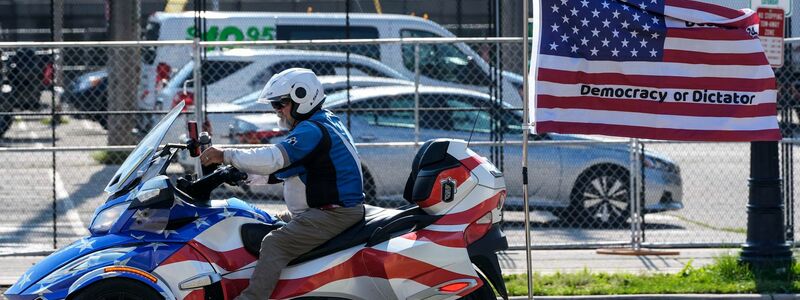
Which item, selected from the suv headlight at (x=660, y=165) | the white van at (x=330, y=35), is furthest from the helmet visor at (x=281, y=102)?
the white van at (x=330, y=35)

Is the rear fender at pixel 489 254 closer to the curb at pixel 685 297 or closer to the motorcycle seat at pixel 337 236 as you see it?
the motorcycle seat at pixel 337 236

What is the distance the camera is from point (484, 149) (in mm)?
12336

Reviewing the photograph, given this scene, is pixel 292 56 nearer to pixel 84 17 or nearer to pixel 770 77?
pixel 770 77

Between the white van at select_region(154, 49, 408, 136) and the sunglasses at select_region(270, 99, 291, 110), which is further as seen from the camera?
the white van at select_region(154, 49, 408, 136)

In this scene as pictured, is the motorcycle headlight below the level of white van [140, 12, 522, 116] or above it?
below

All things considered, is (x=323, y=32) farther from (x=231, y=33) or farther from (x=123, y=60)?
(x=123, y=60)

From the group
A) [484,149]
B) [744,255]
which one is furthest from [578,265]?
[484,149]

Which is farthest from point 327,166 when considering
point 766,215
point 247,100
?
point 247,100

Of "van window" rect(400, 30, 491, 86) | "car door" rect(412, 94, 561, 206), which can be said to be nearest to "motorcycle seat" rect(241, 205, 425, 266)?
"car door" rect(412, 94, 561, 206)

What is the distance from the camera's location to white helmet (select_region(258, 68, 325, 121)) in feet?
21.5

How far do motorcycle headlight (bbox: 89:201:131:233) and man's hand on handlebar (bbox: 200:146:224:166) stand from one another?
464 millimetres

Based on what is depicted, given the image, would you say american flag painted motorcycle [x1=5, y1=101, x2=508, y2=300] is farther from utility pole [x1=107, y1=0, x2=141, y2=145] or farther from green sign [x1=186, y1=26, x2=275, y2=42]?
green sign [x1=186, y1=26, x2=275, y2=42]

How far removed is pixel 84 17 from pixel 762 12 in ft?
69.8

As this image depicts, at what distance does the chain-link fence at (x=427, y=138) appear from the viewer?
444 inches
